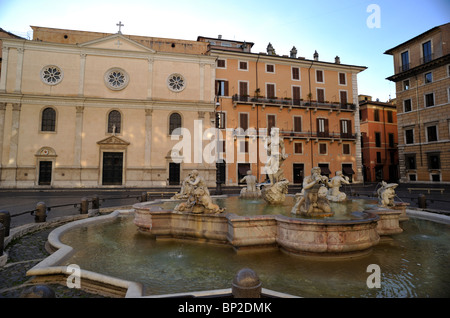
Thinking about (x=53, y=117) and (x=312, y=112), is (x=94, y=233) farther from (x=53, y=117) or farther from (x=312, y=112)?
(x=312, y=112)

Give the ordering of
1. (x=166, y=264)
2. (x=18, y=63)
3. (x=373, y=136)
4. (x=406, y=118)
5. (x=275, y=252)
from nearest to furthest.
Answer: (x=166, y=264) → (x=275, y=252) → (x=18, y=63) → (x=406, y=118) → (x=373, y=136)

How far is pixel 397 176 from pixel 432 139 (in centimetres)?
1119

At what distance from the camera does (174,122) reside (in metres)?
26.2

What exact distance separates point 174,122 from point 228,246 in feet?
73.0

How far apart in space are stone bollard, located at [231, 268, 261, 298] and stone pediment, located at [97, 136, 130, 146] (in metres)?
24.5

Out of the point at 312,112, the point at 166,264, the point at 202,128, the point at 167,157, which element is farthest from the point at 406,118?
the point at 166,264

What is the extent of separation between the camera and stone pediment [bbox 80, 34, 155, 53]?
82.0 ft

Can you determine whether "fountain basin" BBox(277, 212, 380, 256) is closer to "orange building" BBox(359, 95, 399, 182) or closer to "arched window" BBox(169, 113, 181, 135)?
"arched window" BBox(169, 113, 181, 135)

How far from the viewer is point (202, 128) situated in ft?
86.5

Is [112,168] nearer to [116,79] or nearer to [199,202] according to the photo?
[116,79]

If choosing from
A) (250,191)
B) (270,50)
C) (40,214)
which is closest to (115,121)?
(40,214)

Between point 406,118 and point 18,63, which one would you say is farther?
point 406,118

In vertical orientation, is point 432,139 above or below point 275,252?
above

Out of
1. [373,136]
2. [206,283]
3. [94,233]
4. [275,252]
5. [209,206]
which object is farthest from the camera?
[373,136]
